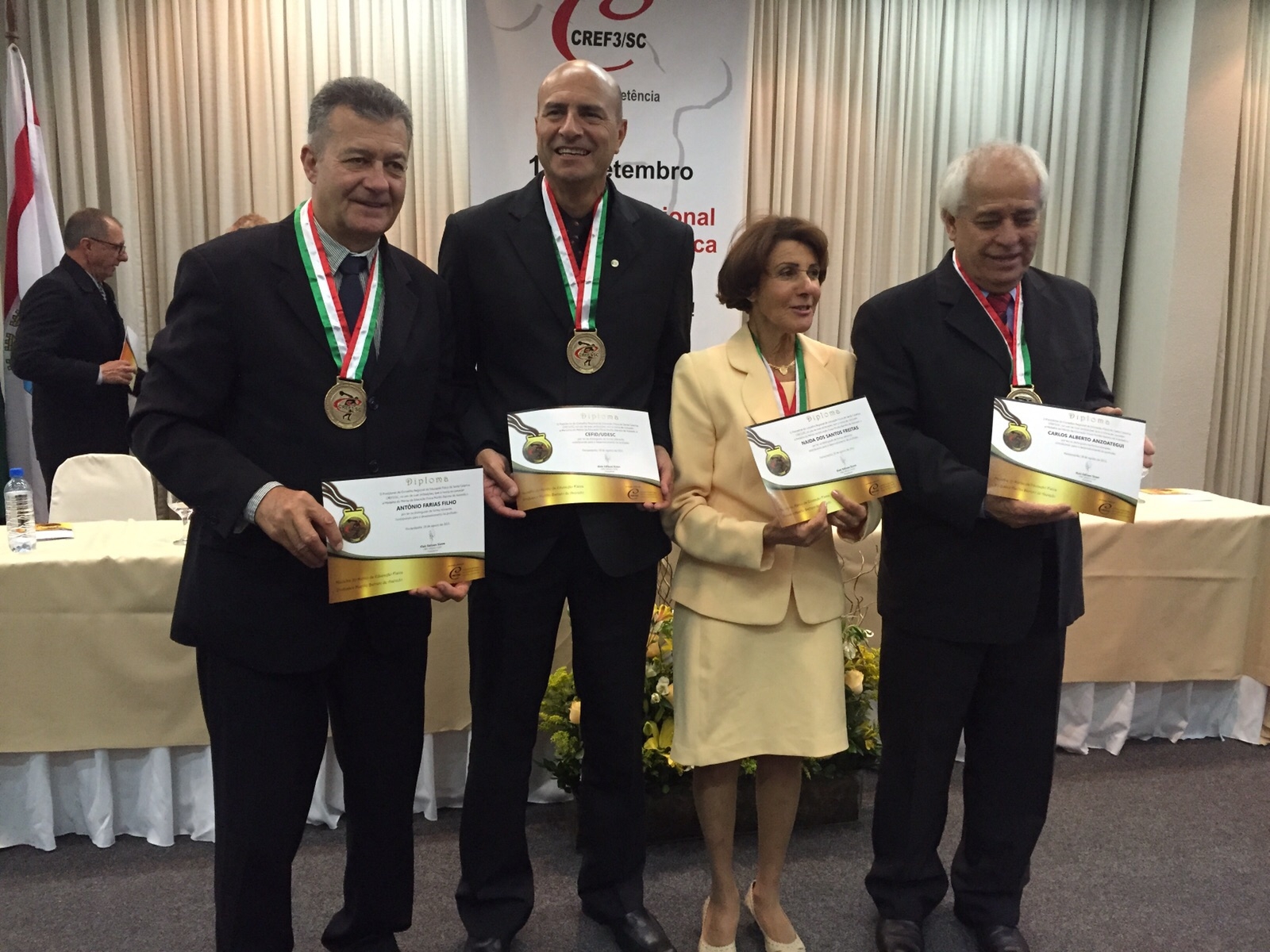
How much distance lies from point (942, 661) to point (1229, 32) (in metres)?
5.24

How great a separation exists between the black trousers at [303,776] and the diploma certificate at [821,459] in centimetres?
79

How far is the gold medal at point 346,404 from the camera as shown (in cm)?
177

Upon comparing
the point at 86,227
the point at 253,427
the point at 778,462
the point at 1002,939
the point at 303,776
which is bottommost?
the point at 1002,939

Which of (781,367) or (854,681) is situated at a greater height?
(781,367)

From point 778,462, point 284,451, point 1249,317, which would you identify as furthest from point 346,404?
point 1249,317

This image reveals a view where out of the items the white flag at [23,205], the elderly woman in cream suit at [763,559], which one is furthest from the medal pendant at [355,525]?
the white flag at [23,205]

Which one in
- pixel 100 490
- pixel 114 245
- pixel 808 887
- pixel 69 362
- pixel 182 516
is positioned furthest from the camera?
pixel 114 245

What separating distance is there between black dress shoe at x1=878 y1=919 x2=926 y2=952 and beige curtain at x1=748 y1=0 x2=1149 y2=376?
4356 millimetres

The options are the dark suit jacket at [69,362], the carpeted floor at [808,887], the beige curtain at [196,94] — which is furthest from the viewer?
the beige curtain at [196,94]

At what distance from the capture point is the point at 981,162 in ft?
7.03

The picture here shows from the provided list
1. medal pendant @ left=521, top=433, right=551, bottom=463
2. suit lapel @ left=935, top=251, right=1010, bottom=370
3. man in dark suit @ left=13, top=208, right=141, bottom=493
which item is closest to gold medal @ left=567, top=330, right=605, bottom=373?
medal pendant @ left=521, top=433, right=551, bottom=463

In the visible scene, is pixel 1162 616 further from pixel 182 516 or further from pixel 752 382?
pixel 182 516

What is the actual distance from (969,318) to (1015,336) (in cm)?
12

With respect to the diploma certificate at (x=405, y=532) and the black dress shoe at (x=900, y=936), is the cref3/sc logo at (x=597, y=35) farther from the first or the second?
the black dress shoe at (x=900, y=936)
